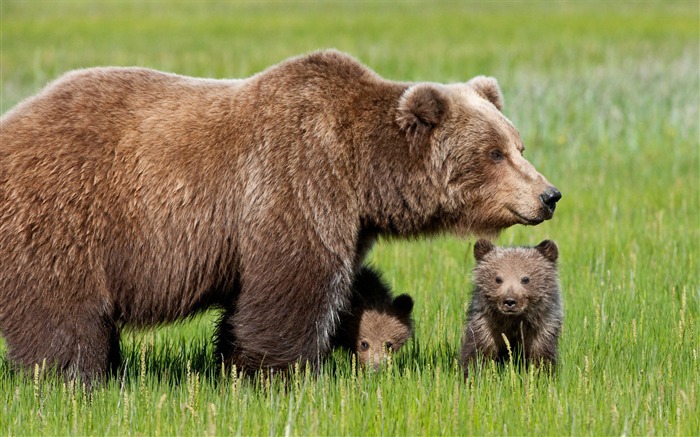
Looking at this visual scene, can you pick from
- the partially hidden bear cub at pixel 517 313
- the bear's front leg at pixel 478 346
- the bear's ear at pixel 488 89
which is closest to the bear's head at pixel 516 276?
the partially hidden bear cub at pixel 517 313

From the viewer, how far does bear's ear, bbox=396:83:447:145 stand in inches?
246

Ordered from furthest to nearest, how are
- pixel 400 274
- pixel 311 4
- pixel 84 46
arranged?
pixel 311 4, pixel 84 46, pixel 400 274

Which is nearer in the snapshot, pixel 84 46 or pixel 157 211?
pixel 157 211

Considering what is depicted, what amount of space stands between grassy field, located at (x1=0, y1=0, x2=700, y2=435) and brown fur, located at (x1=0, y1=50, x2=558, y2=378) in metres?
0.39

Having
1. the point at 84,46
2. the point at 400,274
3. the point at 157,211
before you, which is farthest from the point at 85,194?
the point at 84,46

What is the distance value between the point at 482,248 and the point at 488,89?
1128 millimetres

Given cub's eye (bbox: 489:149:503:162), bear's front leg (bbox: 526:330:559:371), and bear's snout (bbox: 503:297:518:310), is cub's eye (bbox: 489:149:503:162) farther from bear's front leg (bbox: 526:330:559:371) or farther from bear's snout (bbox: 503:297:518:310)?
bear's front leg (bbox: 526:330:559:371)

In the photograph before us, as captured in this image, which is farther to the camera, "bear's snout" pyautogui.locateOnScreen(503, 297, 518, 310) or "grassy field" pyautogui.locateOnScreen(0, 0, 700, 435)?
"bear's snout" pyautogui.locateOnScreen(503, 297, 518, 310)

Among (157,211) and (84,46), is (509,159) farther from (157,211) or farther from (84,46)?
(84,46)

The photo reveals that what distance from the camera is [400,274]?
9.23 meters

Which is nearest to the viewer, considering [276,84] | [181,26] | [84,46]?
[276,84]

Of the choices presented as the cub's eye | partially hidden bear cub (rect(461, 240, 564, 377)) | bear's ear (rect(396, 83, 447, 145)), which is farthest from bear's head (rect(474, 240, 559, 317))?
bear's ear (rect(396, 83, 447, 145))

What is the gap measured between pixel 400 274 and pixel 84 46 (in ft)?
67.1

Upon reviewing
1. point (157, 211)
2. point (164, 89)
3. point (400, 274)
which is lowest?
point (400, 274)
